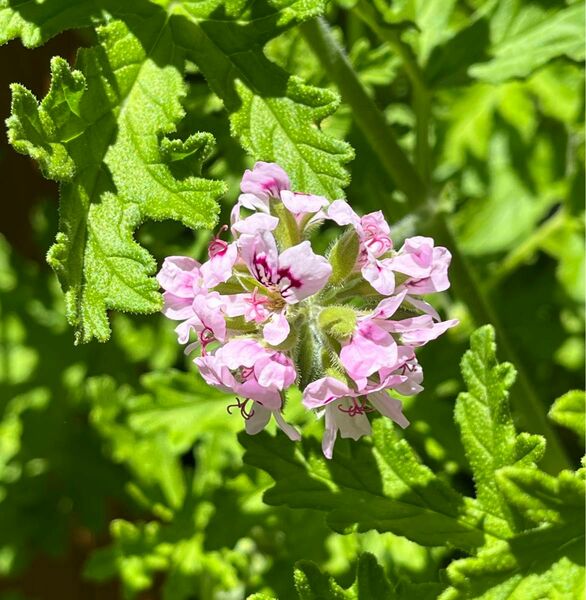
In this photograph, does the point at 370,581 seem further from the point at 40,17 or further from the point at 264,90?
the point at 40,17

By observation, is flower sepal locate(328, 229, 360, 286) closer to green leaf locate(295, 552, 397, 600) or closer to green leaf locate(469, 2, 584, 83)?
green leaf locate(295, 552, 397, 600)

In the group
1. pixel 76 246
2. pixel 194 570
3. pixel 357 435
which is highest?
pixel 76 246

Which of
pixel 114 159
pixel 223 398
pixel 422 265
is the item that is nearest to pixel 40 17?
pixel 114 159

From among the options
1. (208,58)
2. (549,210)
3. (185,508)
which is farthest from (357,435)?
(549,210)

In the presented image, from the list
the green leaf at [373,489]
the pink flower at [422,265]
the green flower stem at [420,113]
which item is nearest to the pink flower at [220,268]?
the pink flower at [422,265]

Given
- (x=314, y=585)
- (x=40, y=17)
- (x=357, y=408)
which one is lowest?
(x=314, y=585)

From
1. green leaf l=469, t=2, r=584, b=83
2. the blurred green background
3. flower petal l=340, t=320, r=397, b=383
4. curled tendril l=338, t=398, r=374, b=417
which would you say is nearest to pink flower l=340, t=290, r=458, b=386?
flower petal l=340, t=320, r=397, b=383

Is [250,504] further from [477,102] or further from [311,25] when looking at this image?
[477,102]
